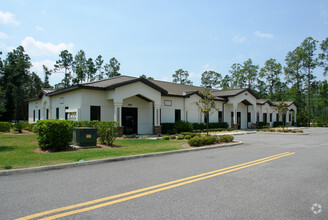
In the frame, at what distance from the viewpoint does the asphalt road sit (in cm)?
397

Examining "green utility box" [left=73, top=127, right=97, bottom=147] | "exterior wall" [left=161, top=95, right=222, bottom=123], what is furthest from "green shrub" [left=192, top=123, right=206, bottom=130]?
"green utility box" [left=73, top=127, right=97, bottom=147]

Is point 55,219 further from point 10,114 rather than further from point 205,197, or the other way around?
point 10,114

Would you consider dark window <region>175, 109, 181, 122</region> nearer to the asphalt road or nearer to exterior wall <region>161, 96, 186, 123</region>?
exterior wall <region>161, 96, 186, 123</region>

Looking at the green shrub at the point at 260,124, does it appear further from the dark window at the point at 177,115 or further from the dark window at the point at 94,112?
the dark window at the point at 94,112

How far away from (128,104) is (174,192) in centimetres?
1818

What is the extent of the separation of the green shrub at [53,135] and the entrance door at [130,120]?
11.1 metres

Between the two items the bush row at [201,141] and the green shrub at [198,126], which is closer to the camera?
the bush row at [201,141]

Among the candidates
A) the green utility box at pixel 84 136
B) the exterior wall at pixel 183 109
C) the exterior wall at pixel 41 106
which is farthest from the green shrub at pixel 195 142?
the exterior wall at pixel 41 106

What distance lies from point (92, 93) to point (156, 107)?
6213mm

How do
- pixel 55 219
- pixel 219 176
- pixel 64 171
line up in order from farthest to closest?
pixel 64 171, pixel 219 176, pixel 55 219

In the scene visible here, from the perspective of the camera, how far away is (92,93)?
2022 cm

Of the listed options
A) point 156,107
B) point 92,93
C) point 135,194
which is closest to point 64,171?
point 135,194

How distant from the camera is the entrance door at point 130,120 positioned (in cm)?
2264

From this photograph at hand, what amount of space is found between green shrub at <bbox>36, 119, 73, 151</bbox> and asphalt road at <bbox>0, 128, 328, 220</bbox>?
13.7 ft
